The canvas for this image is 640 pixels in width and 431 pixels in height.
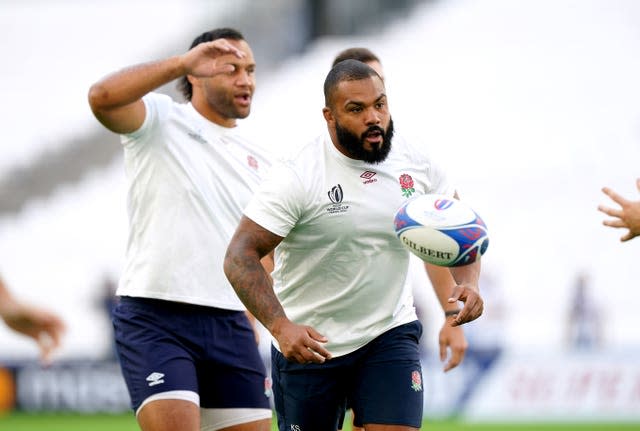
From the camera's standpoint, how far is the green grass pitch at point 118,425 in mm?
15328

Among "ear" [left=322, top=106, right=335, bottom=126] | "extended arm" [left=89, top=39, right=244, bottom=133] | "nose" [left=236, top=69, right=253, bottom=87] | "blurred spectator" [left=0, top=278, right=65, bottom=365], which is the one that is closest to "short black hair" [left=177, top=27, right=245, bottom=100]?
"nose" [left=236, top=69, right=253, bottom=87]

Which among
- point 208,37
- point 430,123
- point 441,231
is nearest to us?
point 441,231

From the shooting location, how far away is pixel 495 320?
20344 mm

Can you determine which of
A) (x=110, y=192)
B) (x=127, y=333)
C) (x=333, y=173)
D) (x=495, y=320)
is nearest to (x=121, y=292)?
(x=127, y=333)

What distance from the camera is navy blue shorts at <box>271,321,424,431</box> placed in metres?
5.88

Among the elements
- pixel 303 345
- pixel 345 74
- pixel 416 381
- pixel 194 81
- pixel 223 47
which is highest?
pixel 223 47

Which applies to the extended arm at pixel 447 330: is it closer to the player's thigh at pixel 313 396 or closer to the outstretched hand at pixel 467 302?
the player's thigh at pixel 313 396

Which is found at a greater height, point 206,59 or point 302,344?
point 206,59

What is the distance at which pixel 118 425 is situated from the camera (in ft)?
51.7

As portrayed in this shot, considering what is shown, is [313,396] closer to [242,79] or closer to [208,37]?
[242,79]

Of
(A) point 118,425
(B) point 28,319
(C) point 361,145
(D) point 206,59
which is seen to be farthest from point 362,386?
(A) point 118,425

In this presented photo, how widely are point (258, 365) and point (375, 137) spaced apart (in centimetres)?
164

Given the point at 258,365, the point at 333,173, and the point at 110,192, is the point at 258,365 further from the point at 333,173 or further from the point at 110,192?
the point at 110,192

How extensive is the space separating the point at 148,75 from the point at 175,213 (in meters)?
0.86
